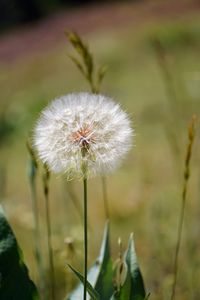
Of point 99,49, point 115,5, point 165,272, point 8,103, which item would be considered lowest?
point 165,272

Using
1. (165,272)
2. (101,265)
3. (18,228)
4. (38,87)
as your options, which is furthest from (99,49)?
(101,265)

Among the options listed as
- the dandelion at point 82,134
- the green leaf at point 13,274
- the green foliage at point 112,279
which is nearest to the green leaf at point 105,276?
the green foliage at point 112,279

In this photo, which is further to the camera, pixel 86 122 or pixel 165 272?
pixel 165 272

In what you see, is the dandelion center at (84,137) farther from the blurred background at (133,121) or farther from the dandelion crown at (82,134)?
the blurred background at (133,121)

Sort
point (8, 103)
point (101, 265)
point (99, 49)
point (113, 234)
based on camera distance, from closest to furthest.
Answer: point (101, 265), point (113, 234), point (8, 103), point (99, 49)

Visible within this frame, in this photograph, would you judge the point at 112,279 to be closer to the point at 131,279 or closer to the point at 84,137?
the point at 131,279

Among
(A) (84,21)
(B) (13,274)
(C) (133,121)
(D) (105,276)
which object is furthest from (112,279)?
(A) (84,21)

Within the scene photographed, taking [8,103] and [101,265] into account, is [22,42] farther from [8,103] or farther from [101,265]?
[101,265]
